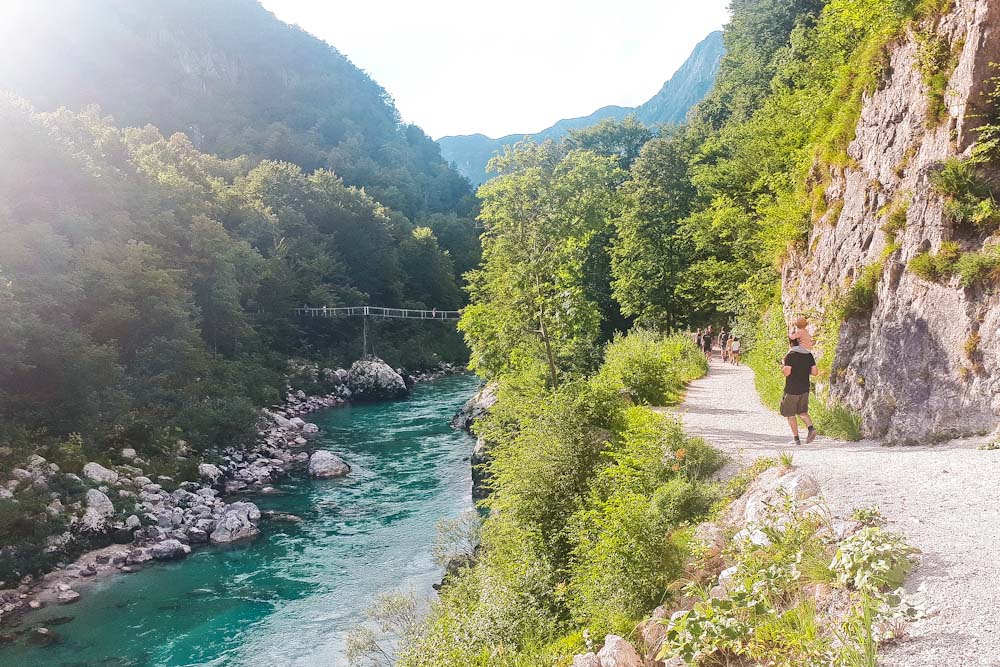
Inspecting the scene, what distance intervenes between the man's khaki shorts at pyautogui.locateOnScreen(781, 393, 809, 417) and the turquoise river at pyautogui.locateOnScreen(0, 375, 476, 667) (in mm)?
8083

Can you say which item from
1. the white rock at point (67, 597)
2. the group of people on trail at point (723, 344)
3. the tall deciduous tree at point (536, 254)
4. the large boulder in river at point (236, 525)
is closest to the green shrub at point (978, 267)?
the tall deciduous tree at point (536, 254)

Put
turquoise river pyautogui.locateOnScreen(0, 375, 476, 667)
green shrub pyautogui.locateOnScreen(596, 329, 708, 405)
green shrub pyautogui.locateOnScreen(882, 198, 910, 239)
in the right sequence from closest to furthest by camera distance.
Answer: green shrub pyautogui.locateOnScreen(882, 198, 910, 239), turquoise river pyautogui.locateOnScreen(0, 375, 476, 667), green shrub pyautogui.locateOnScreen(596, 329, 708, 405)

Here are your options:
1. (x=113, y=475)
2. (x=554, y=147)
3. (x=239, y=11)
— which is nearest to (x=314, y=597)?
(x=113, y=475)

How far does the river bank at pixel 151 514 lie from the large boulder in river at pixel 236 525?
0.09 ft

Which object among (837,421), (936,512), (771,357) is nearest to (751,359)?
(771,357)

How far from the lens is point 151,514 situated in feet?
54.2

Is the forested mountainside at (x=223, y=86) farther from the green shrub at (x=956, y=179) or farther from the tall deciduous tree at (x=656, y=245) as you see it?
the green shrub at (x=956, y=179)

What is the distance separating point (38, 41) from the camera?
74062 millimetres

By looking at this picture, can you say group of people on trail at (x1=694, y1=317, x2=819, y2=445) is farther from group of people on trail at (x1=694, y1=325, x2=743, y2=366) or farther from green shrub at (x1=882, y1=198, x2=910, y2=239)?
group of people on trail at (x1=694, y1=325, x2=743, y2=366)

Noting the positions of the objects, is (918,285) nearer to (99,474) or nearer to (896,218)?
(896,218)

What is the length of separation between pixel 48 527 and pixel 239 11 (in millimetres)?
124402

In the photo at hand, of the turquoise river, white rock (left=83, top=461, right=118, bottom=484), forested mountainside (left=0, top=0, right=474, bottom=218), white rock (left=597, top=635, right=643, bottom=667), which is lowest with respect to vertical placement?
the turquoise river

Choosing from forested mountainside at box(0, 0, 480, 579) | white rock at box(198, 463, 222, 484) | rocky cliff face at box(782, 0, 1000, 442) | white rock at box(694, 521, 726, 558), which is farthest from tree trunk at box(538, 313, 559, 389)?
white rock at box(198, 463, 222, 484)

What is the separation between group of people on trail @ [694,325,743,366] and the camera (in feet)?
72.3
